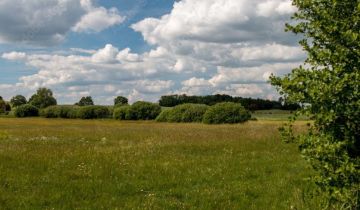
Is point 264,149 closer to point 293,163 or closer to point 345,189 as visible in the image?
point 293,163

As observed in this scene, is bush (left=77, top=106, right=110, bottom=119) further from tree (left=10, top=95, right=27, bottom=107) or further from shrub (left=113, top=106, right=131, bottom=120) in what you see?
Answer: tree (left=10, top=95, right=27, bottom=107)

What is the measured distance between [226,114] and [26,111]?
66.7m

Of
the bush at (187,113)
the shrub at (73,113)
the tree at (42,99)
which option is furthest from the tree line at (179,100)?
the shrub at (73,113)

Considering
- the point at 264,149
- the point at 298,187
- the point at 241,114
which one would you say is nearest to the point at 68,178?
the point at 298,187

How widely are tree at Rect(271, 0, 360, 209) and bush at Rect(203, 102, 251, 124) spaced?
74929 mm

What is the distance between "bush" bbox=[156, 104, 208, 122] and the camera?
9350 cm

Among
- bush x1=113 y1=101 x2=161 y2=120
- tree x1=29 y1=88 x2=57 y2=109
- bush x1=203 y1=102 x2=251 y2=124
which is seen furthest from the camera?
tree x1=29 y1=88 x2=57 y2=109

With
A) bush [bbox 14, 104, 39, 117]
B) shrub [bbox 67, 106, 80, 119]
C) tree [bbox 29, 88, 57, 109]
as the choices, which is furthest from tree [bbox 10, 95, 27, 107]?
shrub [bbox 67, 106, 80, 119]

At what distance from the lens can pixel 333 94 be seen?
339 inches

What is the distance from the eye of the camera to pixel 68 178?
16750 millimetres

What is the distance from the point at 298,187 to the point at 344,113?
776 cm

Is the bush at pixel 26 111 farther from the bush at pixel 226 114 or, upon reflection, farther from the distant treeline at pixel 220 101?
the bush at pixel 226 114

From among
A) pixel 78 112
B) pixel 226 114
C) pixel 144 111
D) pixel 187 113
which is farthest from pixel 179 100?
pixel 226 114

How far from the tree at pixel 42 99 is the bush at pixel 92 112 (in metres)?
48.1
